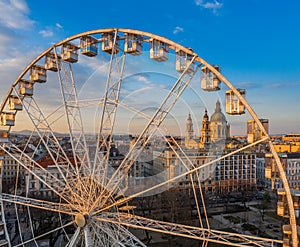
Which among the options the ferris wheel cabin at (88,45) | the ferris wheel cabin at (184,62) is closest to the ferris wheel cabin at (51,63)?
the ferris wheel cabin at (88,45)

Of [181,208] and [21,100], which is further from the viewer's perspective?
[181,208]

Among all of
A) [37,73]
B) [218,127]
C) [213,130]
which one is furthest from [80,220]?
[218,127]

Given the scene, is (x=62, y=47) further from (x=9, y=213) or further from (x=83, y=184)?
(x=9, y=213)

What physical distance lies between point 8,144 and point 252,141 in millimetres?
11987

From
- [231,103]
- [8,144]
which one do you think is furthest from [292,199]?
[8,144]

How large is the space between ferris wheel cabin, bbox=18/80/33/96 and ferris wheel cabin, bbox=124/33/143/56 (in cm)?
561

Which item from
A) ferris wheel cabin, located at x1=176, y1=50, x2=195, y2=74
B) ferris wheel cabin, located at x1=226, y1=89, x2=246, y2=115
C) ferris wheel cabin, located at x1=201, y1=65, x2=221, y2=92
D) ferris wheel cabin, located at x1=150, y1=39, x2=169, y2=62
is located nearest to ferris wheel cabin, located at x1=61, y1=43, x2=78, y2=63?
ferris wheel cabin, located at x1=150, y1=39, x2=169, y2=62

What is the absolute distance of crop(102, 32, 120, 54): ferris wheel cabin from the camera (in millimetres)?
11164

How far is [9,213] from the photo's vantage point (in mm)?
34375

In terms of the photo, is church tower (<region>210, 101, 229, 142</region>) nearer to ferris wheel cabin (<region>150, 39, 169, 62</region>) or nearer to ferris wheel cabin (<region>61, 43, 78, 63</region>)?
ferris wheel cabin (<region>61, 43, 78, 63</region>)

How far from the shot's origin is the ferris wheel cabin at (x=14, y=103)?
1426 cm

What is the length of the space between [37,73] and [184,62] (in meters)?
7.11

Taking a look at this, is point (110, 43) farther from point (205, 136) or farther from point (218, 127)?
point (218, 127)

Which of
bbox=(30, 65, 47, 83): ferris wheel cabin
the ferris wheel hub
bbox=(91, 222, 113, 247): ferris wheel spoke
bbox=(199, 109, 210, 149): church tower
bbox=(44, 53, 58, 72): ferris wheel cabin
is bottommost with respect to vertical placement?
bbox=(91, 222, 113, 247): ferris wheel spoke
